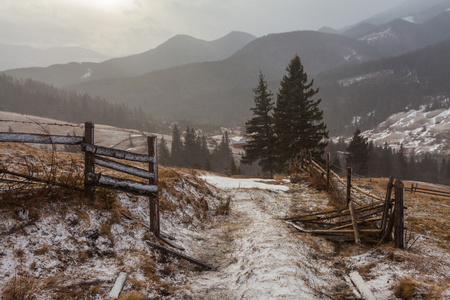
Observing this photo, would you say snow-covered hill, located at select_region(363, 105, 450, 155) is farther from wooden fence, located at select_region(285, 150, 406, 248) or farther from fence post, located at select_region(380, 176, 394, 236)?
fence post, located at select_region(380, 176, 394, 236)

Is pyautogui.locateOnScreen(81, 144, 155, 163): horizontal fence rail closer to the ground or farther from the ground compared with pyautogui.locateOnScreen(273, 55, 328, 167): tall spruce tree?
closer to the ground

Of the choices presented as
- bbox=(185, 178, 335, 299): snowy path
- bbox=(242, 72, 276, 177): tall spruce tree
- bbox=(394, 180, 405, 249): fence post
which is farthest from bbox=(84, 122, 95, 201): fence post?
bbox=(242, 72, 276, 177): tall spruce tree

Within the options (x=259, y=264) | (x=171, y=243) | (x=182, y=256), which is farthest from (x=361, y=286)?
(x=171, y=243)

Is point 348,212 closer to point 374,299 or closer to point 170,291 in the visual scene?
point 374,299

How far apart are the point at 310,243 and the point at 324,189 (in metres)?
7.95

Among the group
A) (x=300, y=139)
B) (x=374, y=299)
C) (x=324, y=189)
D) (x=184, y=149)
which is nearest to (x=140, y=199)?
(x=374, y=299)

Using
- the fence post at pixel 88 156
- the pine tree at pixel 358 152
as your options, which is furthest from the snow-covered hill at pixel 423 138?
the fence post at pixel 88 156

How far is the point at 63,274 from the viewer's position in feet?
11.7

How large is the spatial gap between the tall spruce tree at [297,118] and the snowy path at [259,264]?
19404 mm

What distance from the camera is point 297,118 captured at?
2638 cm

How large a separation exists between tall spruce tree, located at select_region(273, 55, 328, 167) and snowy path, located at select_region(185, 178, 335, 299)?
19404 millimetres

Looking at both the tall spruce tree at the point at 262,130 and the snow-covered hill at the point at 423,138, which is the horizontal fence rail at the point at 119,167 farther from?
the snow-covered hill at the point at 423,138

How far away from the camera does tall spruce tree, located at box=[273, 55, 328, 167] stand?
25797mm

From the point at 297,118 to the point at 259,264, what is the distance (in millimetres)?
23739
